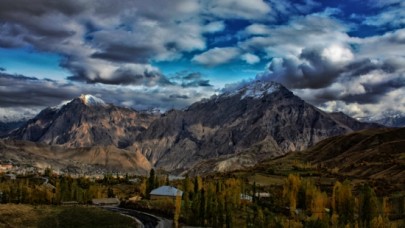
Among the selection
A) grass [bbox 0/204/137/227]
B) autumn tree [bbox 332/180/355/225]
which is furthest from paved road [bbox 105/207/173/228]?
autumn tree [bbox 332/180/355/225]

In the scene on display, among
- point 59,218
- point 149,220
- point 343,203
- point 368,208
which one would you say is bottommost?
point 149,220

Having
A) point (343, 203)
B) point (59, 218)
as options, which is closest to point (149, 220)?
point (59, 218)

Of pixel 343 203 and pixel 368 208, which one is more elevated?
pixel 343 203

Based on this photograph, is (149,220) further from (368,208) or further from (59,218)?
(368,208)

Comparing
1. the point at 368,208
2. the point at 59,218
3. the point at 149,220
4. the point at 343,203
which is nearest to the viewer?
the point at 59,218

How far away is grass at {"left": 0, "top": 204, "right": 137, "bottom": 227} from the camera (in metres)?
133

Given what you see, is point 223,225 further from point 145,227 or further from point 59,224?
point 59,224

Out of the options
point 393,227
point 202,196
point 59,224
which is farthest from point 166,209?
point 393,227

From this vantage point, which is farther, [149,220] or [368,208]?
[368,208]

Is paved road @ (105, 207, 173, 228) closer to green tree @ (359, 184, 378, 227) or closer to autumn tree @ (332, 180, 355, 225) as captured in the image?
autumn tree @ (332, 180, 355, 225)

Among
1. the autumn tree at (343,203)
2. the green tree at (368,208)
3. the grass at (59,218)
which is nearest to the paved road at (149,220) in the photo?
the grass at (59,218)

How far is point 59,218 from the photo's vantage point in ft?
467

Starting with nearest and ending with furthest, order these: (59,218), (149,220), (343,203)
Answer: (59,218), (149,220), (343,203)

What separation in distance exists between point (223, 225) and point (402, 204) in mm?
89440
